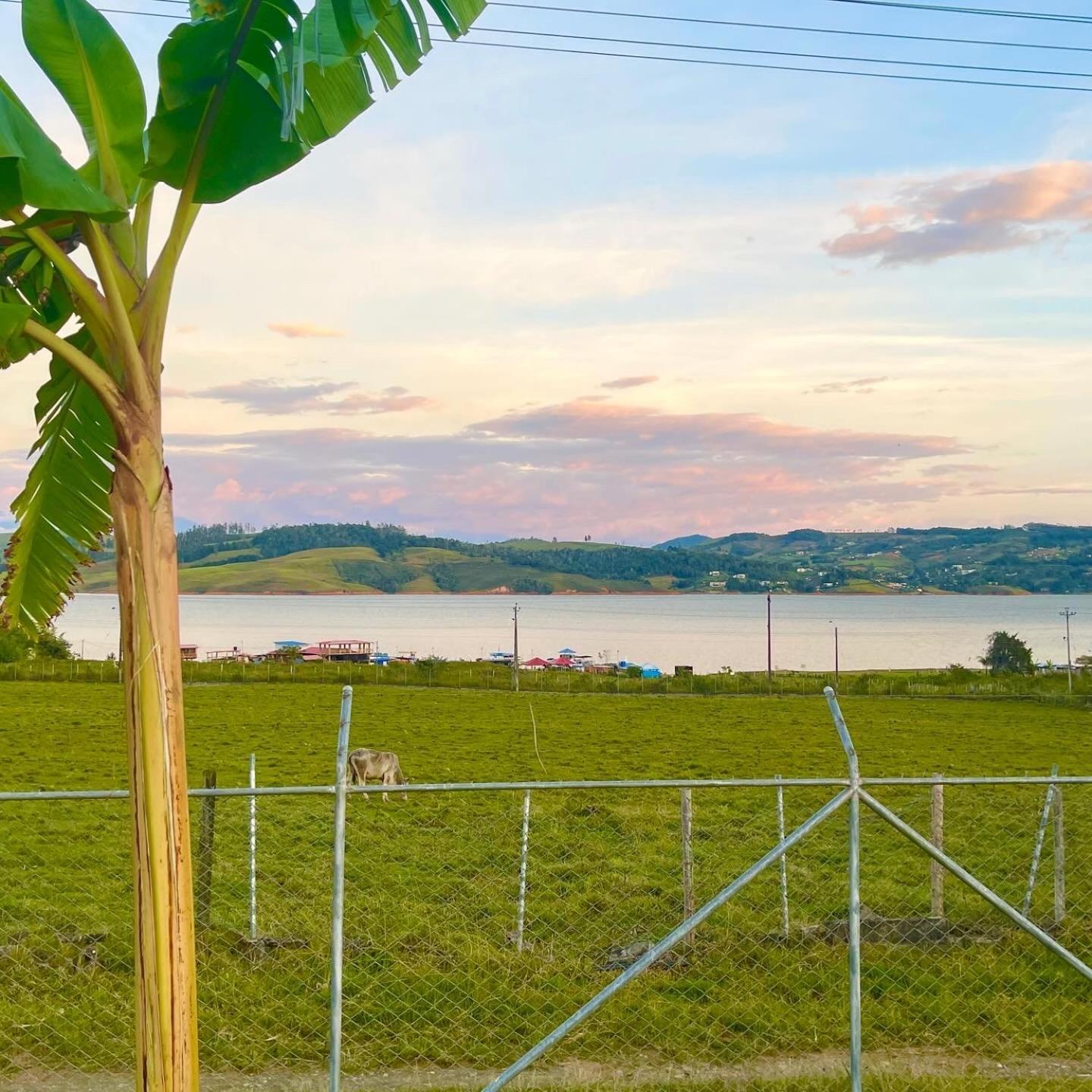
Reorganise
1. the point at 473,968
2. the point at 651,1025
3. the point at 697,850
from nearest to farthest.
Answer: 1. the point at 651,1025
2. the point at 473,968
3. the point at 697,850

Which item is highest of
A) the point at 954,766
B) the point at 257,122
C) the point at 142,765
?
the point at 257,122

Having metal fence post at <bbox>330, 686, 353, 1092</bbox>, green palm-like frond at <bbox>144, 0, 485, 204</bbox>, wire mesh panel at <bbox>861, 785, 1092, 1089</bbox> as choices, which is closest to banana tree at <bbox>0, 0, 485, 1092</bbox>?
green palm-like frond at <bbox>144, 0, 485, 204</bbox>

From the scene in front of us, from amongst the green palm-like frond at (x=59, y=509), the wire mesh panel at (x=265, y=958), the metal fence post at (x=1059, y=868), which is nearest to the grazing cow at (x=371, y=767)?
the wire mesh panel at (x=265, y=958)

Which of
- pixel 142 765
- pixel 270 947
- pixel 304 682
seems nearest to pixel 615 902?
pixel 270 947

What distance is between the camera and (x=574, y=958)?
9180 mm

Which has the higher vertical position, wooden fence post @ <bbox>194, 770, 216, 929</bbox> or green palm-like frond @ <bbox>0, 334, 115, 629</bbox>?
green palm-like frond @ <bbox>0, 334, 115, 629</bbox>

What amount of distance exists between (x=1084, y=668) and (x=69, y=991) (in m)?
59.7

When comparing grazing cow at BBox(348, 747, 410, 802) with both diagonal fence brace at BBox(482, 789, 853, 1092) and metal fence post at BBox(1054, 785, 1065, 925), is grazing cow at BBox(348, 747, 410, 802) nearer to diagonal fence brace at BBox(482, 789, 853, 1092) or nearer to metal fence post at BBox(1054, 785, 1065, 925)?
metal fence post at BBox(1054, 785, 1065, 925)

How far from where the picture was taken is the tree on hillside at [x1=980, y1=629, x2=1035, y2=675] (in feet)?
221

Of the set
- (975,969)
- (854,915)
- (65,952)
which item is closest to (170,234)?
(854,915)

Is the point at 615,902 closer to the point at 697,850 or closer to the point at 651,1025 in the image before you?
the point at 697,850

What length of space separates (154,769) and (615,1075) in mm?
4262

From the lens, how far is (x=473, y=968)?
8.52 metres

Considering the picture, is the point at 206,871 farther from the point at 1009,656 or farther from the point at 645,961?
the point at 1009,656
